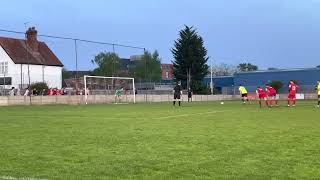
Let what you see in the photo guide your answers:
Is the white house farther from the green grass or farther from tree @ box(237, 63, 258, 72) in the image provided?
tree @ box(237, 63, 258, 72)

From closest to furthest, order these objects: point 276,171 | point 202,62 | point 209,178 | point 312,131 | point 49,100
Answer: point 209,178
point 276,171
point 312,131
point 49,100
point 202,62

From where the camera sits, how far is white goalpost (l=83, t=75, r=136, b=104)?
4691cm

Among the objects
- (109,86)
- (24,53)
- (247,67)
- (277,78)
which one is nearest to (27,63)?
(24,53)


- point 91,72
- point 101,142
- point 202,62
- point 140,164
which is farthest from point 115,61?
point 140,164

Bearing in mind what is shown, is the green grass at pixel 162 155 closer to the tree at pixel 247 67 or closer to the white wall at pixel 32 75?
the white wall at pixel 32 75

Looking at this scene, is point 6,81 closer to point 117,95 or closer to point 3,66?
point 117,95

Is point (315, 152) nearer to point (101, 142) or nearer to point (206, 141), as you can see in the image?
point (206, 141)

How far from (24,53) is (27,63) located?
378 cm

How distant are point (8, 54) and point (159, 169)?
5159cm

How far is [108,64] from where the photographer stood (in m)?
52.8

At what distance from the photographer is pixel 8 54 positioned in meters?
56.3

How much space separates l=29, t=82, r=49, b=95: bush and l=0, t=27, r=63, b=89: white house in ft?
1.23

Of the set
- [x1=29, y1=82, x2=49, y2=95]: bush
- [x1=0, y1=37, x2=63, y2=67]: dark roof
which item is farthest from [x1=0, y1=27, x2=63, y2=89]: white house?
[x1=29, y1=82, x2=49, y2=95]: bush

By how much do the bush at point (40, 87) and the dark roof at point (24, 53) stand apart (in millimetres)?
2782
